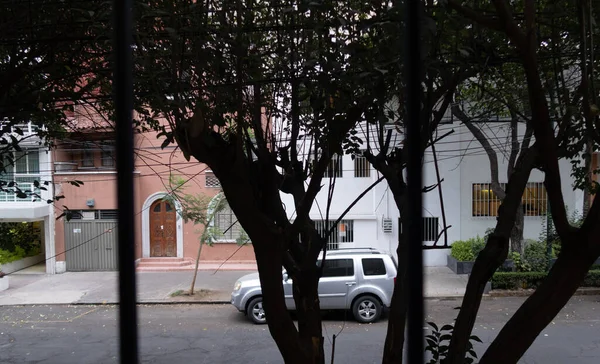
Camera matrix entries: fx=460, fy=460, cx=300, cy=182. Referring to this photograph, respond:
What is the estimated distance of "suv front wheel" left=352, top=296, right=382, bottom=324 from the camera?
338 inches

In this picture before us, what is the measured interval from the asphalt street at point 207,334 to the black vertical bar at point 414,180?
4.85 meters

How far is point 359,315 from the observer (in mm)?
8602

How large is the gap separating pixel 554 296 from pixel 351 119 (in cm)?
138

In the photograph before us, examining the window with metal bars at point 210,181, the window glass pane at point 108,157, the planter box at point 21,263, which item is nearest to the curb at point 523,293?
the window with metal bars at point 210,181

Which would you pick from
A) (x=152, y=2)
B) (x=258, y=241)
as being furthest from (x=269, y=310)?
(x=152, y=2)

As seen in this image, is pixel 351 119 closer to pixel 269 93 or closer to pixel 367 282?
pixel 269 93

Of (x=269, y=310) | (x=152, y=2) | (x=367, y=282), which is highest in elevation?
(x=152, y=2)

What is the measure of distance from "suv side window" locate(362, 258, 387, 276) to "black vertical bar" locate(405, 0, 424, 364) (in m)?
7.58

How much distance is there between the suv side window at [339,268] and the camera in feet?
28.7

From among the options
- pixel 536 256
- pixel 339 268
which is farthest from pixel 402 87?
pixel 536 256

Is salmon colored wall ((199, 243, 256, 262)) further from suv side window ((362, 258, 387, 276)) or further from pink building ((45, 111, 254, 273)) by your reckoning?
suv side window ((362, 258, 387, 276))

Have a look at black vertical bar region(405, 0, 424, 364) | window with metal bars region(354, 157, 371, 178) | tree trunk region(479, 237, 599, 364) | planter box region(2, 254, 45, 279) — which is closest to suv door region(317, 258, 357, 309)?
window with metal bars region(354, 157, 371, 178)

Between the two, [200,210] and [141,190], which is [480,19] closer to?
[200,210]

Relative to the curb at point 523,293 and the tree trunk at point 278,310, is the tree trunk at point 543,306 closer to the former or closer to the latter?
the tree trunk at point 278,310
